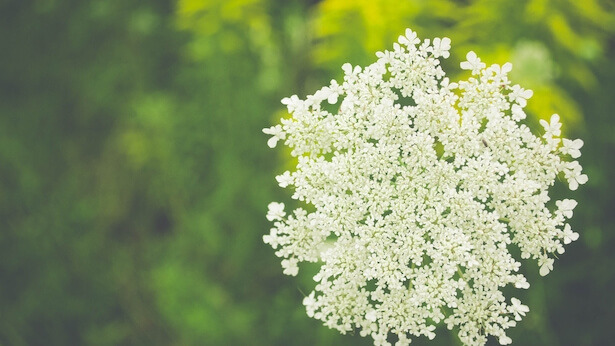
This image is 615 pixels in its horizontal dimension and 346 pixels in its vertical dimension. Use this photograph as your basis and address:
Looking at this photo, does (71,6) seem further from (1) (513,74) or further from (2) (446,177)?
(2) (446,177)

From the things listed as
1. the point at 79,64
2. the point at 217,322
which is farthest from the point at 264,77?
the point at 79,64

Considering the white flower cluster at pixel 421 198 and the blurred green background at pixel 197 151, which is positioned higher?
the blurred green background at pixel 197 151

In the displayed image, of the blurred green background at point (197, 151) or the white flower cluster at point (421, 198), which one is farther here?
the blurred green background at point (197, 151)

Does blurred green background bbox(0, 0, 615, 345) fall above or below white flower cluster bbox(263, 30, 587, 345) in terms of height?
above

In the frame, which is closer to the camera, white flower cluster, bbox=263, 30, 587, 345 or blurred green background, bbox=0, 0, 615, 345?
white flower cluster, bbox=263, 30, 587, 345
